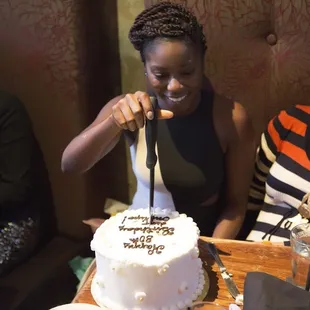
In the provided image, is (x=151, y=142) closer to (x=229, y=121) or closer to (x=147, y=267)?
(x=147, y=267)

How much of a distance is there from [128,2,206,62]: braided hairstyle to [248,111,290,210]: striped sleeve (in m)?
0.29

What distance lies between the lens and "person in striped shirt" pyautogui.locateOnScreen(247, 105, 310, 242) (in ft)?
4.01

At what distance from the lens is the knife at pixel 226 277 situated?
89 centimetres

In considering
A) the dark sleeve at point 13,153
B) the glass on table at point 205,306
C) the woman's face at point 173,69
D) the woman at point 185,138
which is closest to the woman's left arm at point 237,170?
the woman at point 185,138

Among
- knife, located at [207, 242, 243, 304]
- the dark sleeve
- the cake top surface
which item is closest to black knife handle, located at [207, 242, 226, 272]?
knife, located at [207, 242, 243, 304]

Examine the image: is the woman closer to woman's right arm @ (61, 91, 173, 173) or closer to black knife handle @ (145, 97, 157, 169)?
woman's right arm @ (61, 91, 173, 173)

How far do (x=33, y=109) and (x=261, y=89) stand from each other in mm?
653

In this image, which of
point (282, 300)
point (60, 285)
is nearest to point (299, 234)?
point (282, 300)

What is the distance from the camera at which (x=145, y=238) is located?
0.88m

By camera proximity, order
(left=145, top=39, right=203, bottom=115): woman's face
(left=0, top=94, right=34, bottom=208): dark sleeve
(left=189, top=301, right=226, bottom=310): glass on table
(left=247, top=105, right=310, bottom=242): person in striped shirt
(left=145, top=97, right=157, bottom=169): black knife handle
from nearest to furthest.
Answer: (left=189, top=301, right=226, bottom=310): glass on table, (left=145, top=97, right=157, bottom=169): black knife handle, (left=145, top=39, right=203, bottom=115): woman's face, (left=247, top=105, right=310, bottom=242): person in striped shirt, (left=0, top=94, right=34, bottom=208): dark sleeve

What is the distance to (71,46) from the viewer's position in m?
1.43

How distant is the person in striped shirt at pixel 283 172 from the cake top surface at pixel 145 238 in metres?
0.38

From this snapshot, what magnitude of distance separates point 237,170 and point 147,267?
0.53 meters

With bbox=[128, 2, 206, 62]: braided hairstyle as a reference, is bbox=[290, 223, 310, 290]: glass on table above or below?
below
